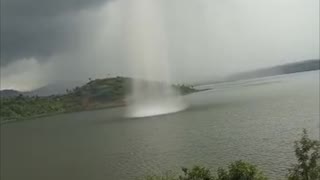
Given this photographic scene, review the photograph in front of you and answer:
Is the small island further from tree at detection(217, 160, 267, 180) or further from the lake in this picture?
tree at detection(217, 160, 267, 180)

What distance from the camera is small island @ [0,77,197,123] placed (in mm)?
120812

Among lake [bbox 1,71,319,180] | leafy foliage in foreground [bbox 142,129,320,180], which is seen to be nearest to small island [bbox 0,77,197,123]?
lake [bbox 1,71,319,180]

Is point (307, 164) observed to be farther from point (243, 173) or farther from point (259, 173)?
point (243, 173)

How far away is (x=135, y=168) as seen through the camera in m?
24.2

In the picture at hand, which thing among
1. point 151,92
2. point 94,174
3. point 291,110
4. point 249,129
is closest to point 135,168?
point 94,174

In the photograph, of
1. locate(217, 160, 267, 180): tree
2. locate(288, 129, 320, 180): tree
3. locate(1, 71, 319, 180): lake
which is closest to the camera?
locate(217, 160, 267, 180): tree

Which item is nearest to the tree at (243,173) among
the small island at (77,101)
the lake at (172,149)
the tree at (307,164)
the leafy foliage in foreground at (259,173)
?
the leafy foliage in foreground at (259,173)

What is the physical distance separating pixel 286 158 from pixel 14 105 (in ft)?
378

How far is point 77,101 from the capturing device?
136250 mm

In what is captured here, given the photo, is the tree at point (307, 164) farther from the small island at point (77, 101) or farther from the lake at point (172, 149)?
the small island at point (77, 101)

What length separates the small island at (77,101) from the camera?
120812 millimetres

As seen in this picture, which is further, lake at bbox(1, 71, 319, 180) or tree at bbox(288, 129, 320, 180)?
lake at bbox(1, 71, 319, 180)

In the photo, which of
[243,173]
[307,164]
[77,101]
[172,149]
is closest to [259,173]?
[243,173]

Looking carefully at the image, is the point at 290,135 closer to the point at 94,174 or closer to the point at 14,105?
the point at 94,174
